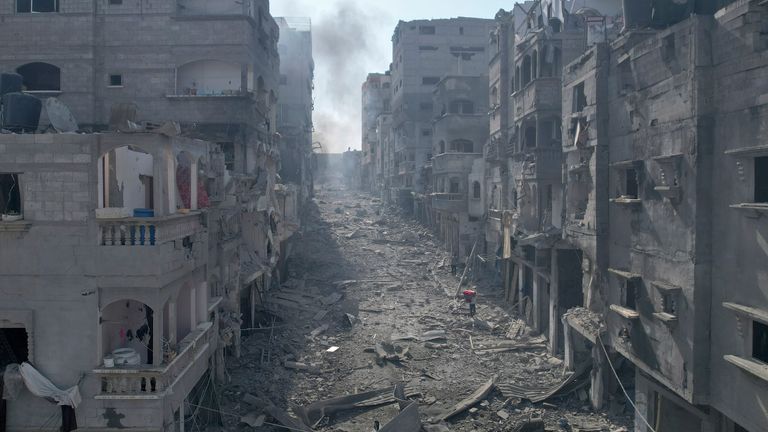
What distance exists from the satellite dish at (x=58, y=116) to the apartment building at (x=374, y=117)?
62.5 meters

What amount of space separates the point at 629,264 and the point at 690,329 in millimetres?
3536

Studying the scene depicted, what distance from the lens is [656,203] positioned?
14.5 m

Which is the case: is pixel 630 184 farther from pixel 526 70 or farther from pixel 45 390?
pixel 45 390

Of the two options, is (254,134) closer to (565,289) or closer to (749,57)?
(565,289)

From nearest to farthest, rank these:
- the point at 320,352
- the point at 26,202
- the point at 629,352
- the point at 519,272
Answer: the point at 26,202
the point at 629,352
the point at 320,352
the point at 519,272

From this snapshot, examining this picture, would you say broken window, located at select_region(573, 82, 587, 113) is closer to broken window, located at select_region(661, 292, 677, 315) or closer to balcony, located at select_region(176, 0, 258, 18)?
broken window, located at select_region(661, 292, 677, 315)

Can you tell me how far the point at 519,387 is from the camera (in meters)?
19.4

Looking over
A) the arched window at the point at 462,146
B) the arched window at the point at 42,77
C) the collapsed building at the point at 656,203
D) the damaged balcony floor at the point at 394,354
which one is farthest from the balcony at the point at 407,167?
the arched window at the point at 42,77

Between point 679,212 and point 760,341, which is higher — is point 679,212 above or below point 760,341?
above

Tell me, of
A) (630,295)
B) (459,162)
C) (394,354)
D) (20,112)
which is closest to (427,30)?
(459,162)

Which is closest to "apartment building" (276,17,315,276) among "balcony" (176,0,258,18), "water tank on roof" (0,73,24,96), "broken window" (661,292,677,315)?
"balcony" (176,0,258,18)

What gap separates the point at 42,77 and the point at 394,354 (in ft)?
62.1

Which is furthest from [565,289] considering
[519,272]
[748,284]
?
[748,284]

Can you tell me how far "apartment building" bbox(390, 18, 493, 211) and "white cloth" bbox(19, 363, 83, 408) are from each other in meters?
45.8
